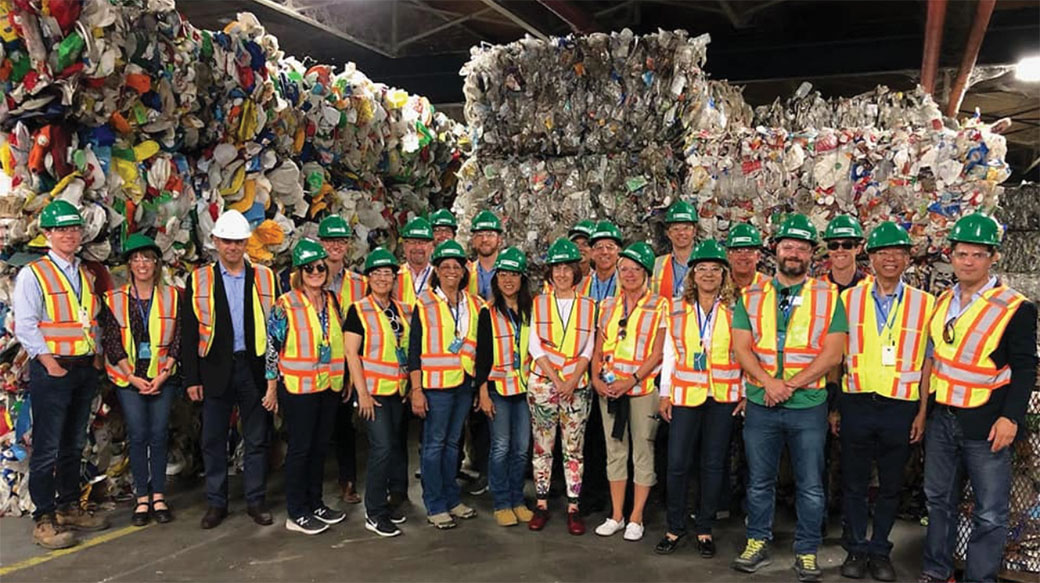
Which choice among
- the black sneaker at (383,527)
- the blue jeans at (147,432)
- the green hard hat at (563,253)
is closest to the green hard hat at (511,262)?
the green hard hat at (563,253)

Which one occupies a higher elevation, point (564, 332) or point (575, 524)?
point (564, 332)

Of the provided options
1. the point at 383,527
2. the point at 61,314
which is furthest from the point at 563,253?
the point at 61,314

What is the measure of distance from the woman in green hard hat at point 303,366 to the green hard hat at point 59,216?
1186 mm

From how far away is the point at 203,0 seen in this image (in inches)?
338

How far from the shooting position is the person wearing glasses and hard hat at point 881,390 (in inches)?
152

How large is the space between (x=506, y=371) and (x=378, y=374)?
770 mm

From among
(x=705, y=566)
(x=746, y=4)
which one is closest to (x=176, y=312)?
(x=705, y=566)

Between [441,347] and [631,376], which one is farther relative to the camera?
[441,347]

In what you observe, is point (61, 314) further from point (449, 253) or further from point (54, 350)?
point (449, 253)

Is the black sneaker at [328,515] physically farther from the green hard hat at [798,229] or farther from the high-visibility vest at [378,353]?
the green hard hat at [798,229]

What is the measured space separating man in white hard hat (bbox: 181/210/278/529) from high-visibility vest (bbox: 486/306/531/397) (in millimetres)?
1431

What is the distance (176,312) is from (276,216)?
152cm

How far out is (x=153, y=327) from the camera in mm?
4715

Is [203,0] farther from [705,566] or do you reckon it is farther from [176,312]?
[705,566]
